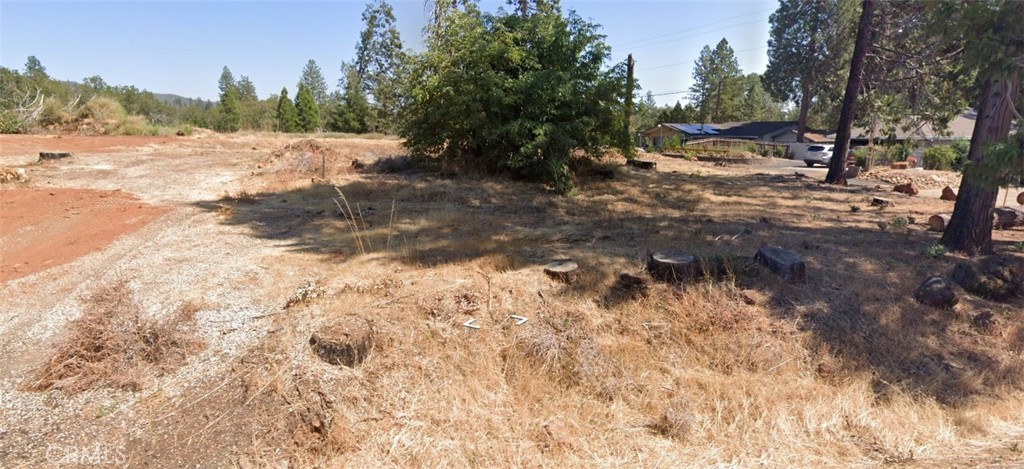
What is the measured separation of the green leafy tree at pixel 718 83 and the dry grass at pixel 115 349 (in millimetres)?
61593

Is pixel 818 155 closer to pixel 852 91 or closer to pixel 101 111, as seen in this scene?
pixel 852 91

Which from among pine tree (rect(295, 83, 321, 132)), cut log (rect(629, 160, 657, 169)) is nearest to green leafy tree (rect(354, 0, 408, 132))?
pine tree (rect(295, 83, 321, 132))

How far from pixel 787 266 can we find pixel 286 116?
144 ft

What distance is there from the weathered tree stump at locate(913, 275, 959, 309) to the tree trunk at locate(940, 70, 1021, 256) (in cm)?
206

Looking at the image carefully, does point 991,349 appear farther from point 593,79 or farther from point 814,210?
point 593,79

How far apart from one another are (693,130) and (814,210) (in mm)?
35857

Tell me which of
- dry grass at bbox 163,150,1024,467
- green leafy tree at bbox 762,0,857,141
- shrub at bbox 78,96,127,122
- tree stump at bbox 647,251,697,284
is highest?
green leafy tree at bbox 762,0,857,141

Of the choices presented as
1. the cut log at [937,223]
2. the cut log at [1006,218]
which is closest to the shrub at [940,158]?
the cut log at [1006,218]

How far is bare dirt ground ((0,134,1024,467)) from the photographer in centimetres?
316

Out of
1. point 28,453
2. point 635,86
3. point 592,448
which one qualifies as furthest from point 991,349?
point 635,86

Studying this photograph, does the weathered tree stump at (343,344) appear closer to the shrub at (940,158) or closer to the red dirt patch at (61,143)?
the red dirt patch at (61,143)

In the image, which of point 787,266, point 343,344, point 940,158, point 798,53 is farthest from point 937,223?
point 798,53

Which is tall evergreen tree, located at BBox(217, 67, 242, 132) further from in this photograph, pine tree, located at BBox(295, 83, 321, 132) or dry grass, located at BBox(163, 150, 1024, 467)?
dry grass, located at BBox(163, 150, 1024, 467)

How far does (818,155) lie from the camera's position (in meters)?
26.4
